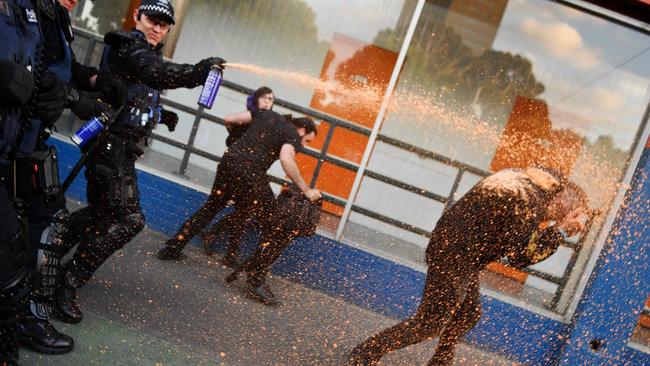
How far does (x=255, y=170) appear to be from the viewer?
165 inches

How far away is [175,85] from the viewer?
2758 millimetres

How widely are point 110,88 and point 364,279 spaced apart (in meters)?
2.99

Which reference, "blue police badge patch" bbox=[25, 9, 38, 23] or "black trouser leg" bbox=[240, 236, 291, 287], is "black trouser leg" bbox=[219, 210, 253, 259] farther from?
"blue police badge patch" bbox=[25, 9, 38, 23]

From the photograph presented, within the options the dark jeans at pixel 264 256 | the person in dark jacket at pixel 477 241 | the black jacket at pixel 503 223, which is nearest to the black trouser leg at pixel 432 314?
the person in dark jacket at pixel 477 241

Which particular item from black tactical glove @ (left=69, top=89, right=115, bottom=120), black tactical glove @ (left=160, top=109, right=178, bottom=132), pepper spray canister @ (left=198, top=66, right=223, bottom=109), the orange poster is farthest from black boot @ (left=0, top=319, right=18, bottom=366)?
Result: the orange poster

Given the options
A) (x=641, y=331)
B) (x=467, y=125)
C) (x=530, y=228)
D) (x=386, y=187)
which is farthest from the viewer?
(x=467, y=125)

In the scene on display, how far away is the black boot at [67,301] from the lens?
8.91ft

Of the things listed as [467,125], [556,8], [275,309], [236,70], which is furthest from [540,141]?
[275,309]

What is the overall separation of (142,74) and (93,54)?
123 inches

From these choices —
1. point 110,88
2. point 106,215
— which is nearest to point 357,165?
point 106,215

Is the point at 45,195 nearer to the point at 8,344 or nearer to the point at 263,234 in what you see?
the point at 8,344

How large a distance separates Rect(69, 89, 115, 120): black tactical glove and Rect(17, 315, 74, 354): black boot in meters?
0.98

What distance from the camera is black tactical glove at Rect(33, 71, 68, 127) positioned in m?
2.01

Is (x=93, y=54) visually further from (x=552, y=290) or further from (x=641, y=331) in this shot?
(x=641, y=331)
